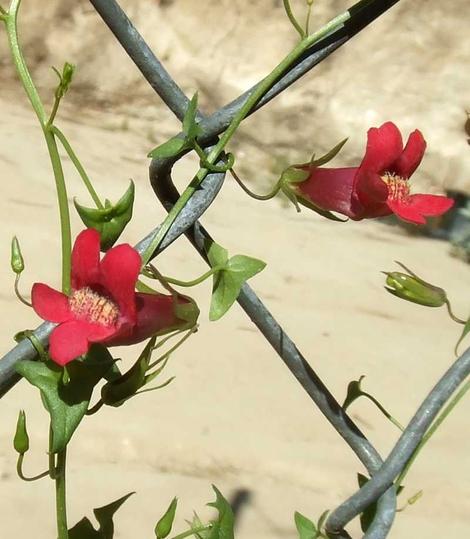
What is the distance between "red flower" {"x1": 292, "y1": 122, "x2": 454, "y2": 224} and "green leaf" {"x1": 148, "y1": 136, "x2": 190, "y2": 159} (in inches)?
3.4

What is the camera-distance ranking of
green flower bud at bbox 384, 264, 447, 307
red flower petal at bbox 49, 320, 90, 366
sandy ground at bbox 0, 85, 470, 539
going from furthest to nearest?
sandy ground at bbox 0, 85, 470, 539 → green flower bud at bbox 384, 264, 447, 307 → red flower petal at bbox 49, 320, 90, 366

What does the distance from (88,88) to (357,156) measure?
2.96ft

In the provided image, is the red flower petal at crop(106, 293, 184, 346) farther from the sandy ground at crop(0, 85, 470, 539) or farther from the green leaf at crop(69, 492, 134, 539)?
the sandy ground at crop(0, 85, 470, 539)

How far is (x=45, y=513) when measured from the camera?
1.19 meters

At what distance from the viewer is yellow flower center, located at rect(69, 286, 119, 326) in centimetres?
41

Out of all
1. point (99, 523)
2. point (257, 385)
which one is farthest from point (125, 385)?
point (257, 385)

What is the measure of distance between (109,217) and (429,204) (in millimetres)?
180

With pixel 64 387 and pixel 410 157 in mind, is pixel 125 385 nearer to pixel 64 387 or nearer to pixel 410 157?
pixel 64 387

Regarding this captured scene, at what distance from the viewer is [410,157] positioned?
49 centimetres

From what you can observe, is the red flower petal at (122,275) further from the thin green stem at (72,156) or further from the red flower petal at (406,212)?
the red flower petal at (406,212)

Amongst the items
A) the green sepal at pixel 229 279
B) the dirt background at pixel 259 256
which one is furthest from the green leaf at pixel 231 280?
the dirt background at pixel 259 256

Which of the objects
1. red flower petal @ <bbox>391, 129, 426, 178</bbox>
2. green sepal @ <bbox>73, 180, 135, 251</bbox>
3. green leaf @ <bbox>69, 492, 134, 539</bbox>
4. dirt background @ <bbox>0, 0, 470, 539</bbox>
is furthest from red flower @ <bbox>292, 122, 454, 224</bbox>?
dirt background @ <bbox>0, 0, 470, 539</bbox>

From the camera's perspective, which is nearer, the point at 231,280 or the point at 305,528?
Answer: the point at 231,280

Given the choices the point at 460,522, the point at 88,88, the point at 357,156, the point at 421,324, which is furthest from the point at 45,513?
the point at 88,88
